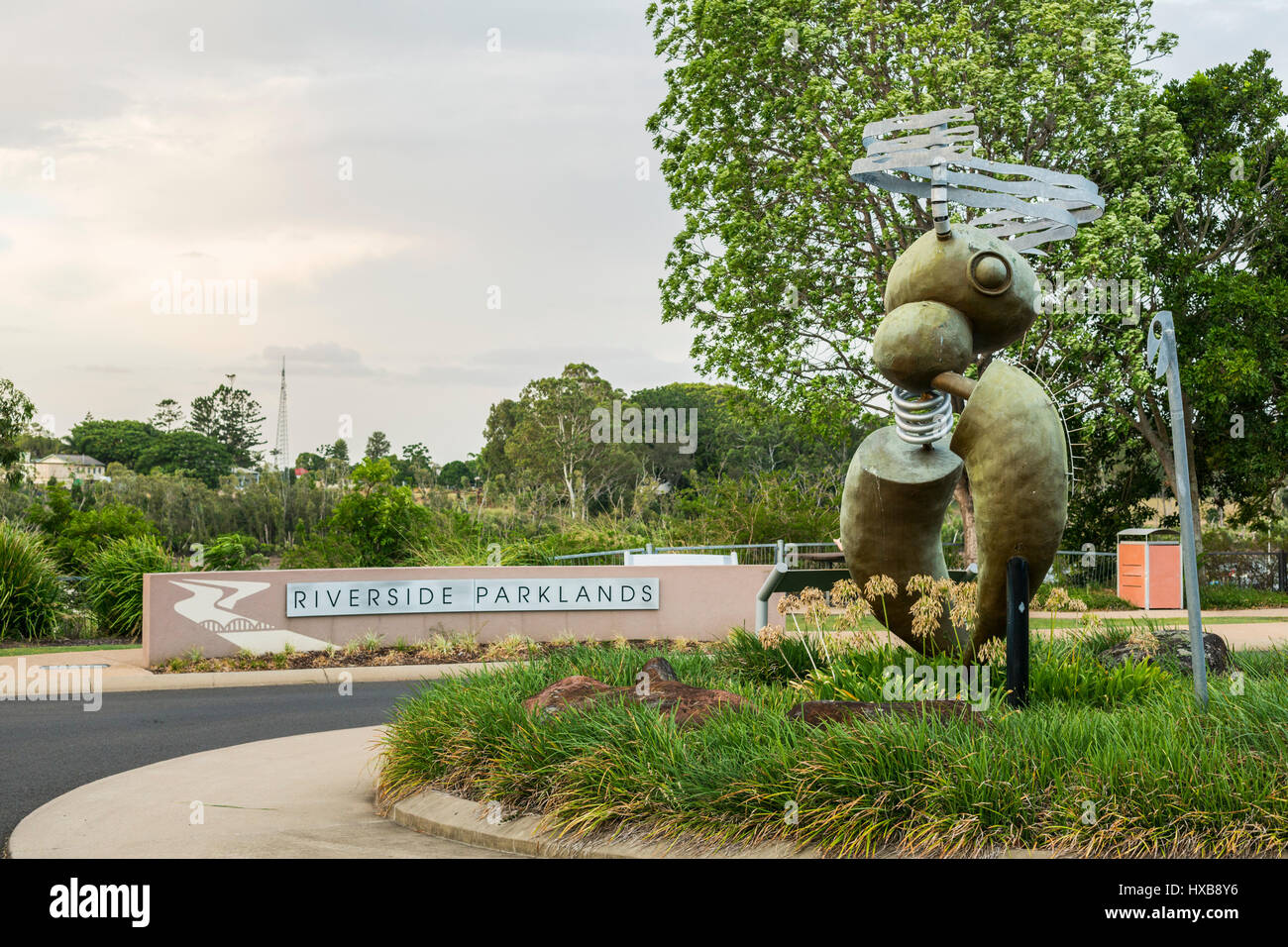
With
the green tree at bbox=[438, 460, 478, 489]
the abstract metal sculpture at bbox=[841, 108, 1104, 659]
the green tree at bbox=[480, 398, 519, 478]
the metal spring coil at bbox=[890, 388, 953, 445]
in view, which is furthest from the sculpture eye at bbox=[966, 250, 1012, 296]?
the green tree at bbox=[438, 460, 478, 489]

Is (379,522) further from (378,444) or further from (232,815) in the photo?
(378,444)

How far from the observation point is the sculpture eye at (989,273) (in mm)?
7543

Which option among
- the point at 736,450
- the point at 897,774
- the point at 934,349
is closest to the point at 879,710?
the point at 897,774

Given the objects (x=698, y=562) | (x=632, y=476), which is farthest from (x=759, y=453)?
(x=698, y=562)

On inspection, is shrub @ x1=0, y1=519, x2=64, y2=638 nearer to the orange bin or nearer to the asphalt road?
the asphalt road

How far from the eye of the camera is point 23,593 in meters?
15.9

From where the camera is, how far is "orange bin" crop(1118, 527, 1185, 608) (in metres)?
21.2

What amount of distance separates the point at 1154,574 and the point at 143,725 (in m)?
18.0

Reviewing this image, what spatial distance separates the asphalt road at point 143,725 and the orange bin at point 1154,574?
48.3 feet

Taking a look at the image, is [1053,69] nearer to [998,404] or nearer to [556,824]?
[998,404]

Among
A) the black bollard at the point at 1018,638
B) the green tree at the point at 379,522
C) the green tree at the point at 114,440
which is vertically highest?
the green tree at the point at 114,440

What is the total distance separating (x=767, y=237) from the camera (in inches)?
890

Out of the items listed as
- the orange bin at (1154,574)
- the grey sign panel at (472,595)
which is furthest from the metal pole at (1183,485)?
the orange bin at (1154,574)

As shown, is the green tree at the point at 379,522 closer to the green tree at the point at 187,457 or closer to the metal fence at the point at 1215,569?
the metal fence at the point at 1215,569
